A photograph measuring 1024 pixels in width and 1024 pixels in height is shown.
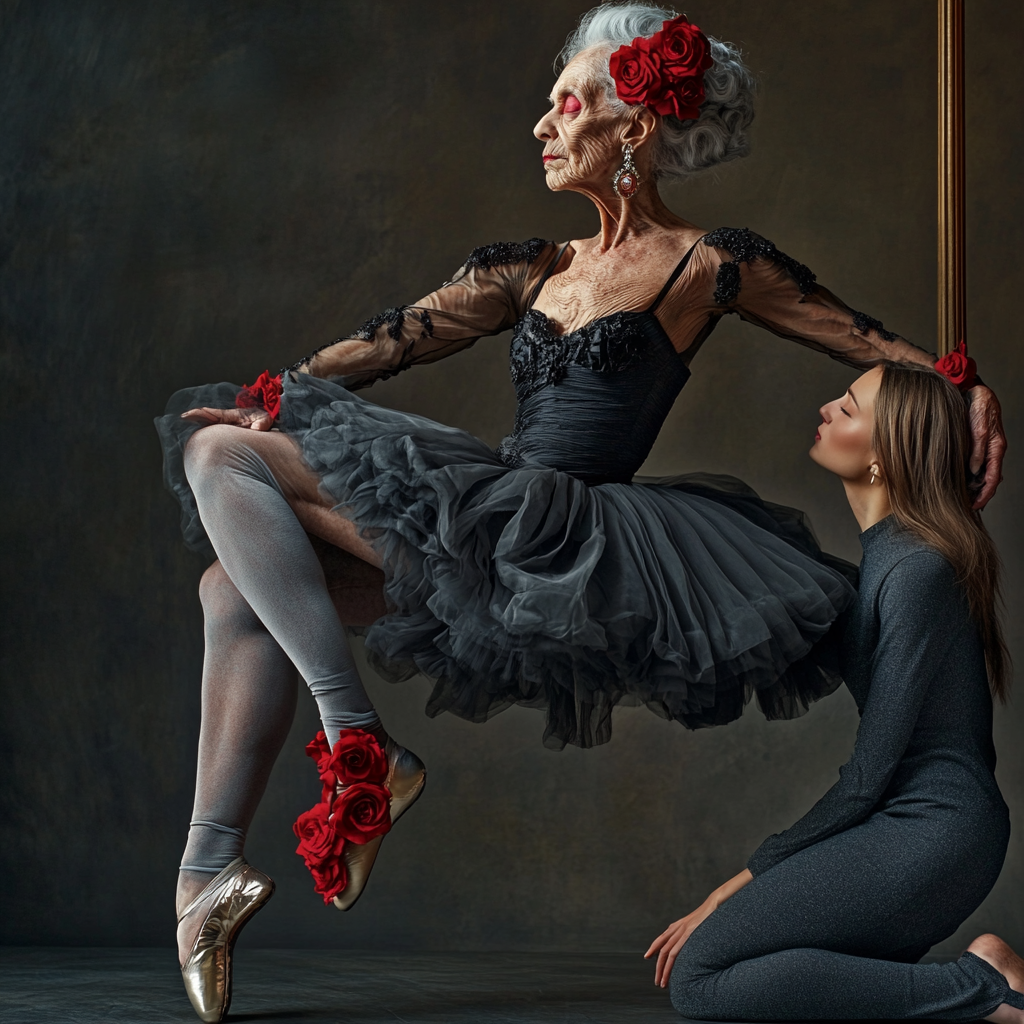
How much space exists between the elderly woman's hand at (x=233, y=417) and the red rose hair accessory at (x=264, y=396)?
0.01 meters

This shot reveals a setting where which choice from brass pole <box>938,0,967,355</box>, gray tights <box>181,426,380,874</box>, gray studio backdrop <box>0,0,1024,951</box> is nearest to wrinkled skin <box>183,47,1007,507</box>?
brass pole <box>938,0,967,355</box>

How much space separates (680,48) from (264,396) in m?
0.88

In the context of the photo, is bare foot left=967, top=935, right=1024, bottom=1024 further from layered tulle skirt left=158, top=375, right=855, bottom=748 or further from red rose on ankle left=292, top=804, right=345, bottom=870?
red rose on ankle left=292, top=804, right=345, bottom=870

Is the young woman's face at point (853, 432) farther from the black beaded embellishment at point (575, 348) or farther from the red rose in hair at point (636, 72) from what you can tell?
the red rose in hair at point (636, 72)

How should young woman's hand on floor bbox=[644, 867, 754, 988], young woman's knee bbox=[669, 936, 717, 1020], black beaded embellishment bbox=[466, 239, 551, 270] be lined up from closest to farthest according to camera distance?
young woman's knee bbox=[669, 936, 717, 1020]
young woman's hand on floor bbox=[644, 867, 754, 988]
black beaded embellishment bbox=[466, 239, 551, 270]

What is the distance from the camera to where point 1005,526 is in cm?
312

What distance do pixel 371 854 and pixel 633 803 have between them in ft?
5.09

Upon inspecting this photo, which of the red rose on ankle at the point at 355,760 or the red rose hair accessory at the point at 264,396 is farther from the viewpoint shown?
the red rose hair accessory at the point at 264,396

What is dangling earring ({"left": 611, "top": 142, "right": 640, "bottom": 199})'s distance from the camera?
2.17 metres

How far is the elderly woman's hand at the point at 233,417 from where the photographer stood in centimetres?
196

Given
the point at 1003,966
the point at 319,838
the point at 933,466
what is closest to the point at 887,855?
the point at 1003,966

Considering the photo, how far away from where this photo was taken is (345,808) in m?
1.76

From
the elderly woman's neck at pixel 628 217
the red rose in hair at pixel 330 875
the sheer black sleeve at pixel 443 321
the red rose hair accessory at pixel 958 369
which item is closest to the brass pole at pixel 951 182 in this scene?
the red rose hair accessory at pixel 958 369

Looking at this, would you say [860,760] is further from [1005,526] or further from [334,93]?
[334,93]
